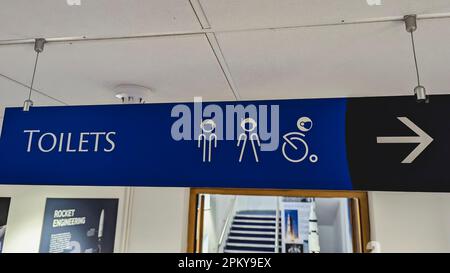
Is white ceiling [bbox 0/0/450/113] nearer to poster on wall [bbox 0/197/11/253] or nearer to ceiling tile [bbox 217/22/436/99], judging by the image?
ceiling tile [bbox 217/22/436/99]

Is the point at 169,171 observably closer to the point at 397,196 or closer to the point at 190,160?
the point at 190,160

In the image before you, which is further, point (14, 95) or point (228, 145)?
point (14, 95)

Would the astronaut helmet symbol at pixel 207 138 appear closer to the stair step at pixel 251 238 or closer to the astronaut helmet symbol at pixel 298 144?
the astronaut helmet symbol at pixel 298 144

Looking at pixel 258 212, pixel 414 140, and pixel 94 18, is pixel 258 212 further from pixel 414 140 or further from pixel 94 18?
pixel 94 18

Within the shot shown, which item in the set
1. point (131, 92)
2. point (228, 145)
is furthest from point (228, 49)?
point (131, 92)

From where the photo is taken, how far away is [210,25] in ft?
4.84

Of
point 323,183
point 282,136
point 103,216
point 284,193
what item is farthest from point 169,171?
point 103,216

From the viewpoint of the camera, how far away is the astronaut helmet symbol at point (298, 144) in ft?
4.39

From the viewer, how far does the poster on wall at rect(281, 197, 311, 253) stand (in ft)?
23.7

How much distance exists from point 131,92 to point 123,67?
1.15ft

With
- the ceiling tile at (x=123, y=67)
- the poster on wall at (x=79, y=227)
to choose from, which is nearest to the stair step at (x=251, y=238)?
the poster on wall at (x=79, y=227)

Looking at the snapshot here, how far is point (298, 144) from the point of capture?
1.36 meters

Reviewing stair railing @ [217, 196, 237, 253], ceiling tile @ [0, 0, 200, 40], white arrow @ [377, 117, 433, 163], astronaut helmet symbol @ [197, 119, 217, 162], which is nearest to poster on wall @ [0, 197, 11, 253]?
ceiling tile @ [0, 0, 200, 40]

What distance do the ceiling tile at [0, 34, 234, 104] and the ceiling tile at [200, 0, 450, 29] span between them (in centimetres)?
25
